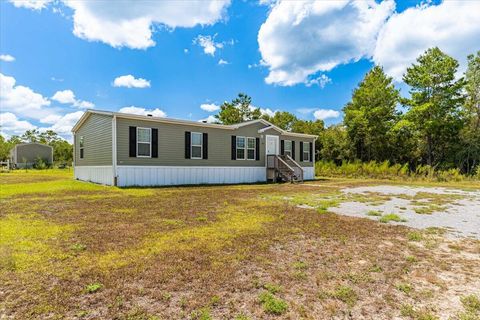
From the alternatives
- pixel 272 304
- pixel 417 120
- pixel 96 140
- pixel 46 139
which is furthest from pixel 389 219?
pixel 46 139

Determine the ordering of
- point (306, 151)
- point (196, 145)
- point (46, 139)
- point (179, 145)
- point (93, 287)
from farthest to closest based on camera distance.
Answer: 1. point (46, 139)
2. point (306, 151)
3. point (196, 145)
4. point (179, 145)
5. point (93, 287)

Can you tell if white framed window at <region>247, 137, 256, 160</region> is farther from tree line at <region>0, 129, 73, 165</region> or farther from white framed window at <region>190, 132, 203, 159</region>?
tree line at <region>0, 129, 73, 165</region>

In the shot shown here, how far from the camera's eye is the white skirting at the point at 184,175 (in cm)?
1253

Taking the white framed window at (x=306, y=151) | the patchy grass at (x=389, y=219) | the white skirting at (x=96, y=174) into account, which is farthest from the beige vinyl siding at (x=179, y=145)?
the patchy grass at (x=389, y=219)

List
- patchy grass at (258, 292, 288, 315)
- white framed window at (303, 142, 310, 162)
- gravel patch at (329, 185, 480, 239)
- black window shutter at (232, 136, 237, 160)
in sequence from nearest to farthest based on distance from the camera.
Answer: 1. patchy grass at (258, 292, 288, 315)
2. gravel patch at (329, 185, 480, 239)
3. black window shutter at (232, 136, 237, 160)
4. white framed window at (303, 142, 310, 162)

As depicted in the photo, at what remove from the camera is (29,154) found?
38562 mm

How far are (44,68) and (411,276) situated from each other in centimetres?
2023

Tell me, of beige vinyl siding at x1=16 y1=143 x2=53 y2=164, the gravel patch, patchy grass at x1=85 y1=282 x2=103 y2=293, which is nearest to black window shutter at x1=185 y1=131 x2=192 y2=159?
the gravel patch

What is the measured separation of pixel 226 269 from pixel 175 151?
11.4 meters

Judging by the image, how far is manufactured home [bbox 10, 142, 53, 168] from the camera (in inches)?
1474

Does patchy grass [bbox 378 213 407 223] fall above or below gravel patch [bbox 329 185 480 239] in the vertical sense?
above

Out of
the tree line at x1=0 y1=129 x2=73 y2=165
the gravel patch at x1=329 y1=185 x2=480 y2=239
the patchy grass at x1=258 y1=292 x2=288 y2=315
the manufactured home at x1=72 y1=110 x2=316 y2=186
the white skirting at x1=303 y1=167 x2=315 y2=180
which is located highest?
the tree line at x1=0 y1=129 x2=73 y2=165

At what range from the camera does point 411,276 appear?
2875 millimetres

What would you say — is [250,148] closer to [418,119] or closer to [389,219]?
[389,219]
